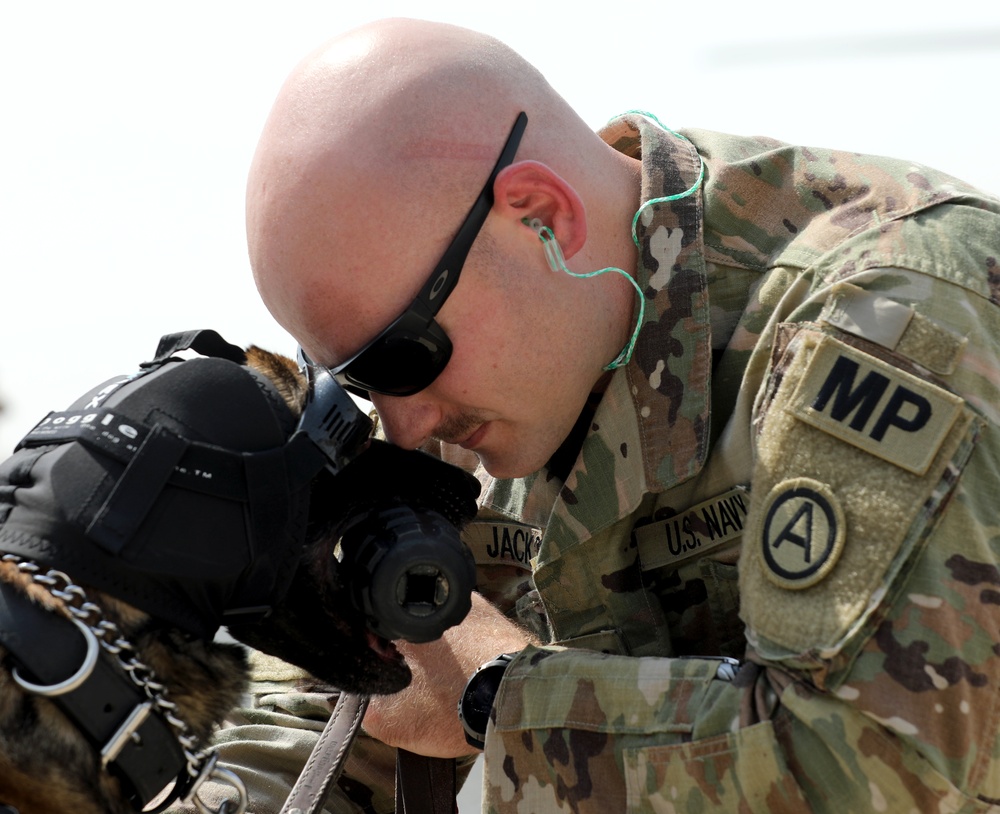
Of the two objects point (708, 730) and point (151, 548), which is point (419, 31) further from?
point (708, 730)

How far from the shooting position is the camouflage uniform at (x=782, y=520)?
1.35 meters

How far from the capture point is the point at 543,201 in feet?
5.84

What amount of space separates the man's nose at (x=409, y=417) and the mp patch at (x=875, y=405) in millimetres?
631

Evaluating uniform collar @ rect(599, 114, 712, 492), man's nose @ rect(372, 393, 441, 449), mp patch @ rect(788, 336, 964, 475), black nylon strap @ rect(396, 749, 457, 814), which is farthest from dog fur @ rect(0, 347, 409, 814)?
mp patch @ rect(788, 336, 964, 475)

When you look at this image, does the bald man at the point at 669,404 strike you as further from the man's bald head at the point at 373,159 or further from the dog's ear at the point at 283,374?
the dog's ear at the point at 283,374

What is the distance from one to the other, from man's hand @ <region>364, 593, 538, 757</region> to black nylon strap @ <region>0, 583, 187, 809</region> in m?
0.74

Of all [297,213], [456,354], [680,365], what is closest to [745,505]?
[680,365]

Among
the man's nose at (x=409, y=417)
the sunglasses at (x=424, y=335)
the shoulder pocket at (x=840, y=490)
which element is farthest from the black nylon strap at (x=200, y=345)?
the shoulder pocket at (x=840, y=490)

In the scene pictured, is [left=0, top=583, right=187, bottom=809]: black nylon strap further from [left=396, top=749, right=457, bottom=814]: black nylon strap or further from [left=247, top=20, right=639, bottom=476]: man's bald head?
[left=396, top=749, right=457, bottom=814]: black nylon strap

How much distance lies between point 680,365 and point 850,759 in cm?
70

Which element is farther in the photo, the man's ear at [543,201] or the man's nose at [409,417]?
the man's nose at [409,417]

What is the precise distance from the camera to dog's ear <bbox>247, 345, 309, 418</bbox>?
1.53 meters

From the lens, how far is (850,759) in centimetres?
→ 136

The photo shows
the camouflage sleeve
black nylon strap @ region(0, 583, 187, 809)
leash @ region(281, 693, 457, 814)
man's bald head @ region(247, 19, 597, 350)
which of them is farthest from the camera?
leash @ region(281, 693, 457, 814)
